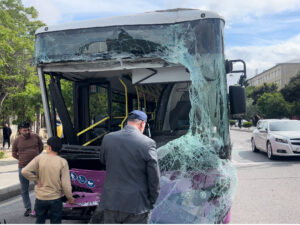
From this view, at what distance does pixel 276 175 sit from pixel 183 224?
18.1ft

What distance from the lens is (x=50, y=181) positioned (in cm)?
365

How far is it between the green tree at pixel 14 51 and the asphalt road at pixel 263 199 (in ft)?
25.9

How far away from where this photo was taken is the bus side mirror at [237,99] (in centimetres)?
446

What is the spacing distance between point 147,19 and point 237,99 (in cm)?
172

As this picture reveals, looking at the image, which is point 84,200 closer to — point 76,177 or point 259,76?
point 76,177

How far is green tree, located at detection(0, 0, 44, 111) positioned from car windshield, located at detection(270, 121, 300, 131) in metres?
10.7

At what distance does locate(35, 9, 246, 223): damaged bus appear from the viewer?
3.98m

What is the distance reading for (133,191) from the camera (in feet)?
9.30

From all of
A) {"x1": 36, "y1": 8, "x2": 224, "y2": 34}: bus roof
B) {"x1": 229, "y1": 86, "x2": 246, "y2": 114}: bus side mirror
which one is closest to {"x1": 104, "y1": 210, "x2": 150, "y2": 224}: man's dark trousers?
{"x1": 229, "y1": 86, "x2": 246, "y2": 114}: bus side mirror

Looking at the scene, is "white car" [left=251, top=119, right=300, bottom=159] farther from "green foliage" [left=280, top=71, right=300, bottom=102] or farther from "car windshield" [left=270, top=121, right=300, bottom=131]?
"green foliage" [left=280, top=71, right=300, bottom=102]

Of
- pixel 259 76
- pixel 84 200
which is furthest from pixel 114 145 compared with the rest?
pixel 259 76

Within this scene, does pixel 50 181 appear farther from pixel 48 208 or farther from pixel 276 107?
pixel 276 107

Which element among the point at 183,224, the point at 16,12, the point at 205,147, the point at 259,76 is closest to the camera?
the point at 183,224

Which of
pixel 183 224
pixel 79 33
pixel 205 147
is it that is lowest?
pixel 183 224
